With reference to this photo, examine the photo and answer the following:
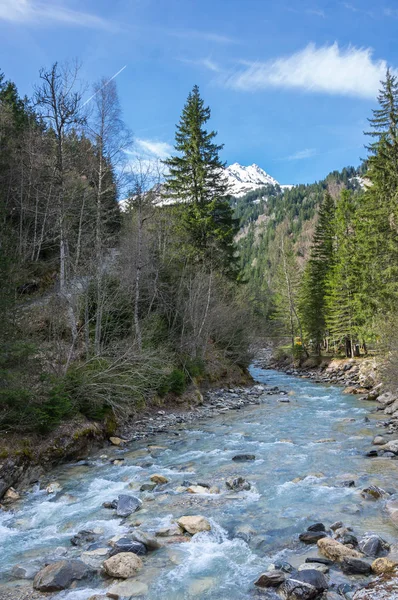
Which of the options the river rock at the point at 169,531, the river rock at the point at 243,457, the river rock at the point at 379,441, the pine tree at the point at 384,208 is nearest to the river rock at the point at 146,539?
the river rock at the point at 169,531

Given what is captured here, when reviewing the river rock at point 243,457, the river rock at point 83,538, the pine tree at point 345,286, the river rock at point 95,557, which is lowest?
the river rock at point 243,457

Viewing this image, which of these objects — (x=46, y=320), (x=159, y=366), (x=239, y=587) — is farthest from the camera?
(x=159, y=366)

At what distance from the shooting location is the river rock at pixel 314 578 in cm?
417

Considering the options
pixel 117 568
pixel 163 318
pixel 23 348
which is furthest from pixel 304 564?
pixel 163 318

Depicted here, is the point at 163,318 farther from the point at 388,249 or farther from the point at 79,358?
the point at 388,249

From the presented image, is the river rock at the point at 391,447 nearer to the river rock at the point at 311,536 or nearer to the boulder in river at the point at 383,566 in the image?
the river rock at the point at 311,536

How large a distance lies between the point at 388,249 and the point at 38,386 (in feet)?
65.8

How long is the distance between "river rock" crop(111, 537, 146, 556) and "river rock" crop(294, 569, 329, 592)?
1.98 meters

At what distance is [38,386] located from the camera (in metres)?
9.07

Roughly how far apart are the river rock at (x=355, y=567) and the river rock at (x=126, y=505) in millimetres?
3393

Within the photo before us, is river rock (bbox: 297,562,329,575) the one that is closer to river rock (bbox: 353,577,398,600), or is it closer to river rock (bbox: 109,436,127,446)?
river rock (bbox: 353,577,398,600)

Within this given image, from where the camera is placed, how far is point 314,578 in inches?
168

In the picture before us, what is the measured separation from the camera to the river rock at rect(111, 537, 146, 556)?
5121 millimetres

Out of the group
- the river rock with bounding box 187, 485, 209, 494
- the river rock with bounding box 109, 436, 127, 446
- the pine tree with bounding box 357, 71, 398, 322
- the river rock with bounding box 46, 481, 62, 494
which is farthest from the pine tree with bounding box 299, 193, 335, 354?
the river rock with bounding box 46, 481, 62, 494
